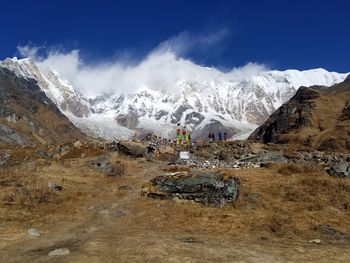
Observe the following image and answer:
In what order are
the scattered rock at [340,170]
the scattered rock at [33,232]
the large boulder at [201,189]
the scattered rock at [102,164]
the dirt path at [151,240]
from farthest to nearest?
the scattered rock at [102,164]
the scattered rock at [340,170]
the large boulder at [201,189]
the scattered rock at [33,232]
the dirt path at [151,240]

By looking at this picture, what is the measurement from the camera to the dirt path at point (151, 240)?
21.1 meters

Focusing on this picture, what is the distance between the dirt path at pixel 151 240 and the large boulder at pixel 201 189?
879mm

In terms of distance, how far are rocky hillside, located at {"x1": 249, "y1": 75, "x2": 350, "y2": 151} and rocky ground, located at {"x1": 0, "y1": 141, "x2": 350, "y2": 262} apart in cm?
8737

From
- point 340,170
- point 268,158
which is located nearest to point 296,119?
point 268,158

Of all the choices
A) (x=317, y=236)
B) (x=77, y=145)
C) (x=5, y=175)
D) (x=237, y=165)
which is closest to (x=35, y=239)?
(x=317, y=236)

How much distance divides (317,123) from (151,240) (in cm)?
15018

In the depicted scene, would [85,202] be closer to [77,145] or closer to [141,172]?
[141,172]

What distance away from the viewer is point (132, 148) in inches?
2440

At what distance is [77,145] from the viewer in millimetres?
64938

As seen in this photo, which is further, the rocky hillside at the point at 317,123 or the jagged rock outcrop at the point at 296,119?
the jagged rock outcrop at the point at 296,119

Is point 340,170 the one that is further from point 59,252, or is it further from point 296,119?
point 296,119

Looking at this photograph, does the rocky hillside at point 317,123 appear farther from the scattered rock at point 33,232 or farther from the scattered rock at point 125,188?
the scattered rock at point 33,232

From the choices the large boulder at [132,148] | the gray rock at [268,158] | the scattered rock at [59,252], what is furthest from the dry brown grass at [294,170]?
the scattered rock at [59,252]

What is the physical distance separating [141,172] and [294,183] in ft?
53.8
